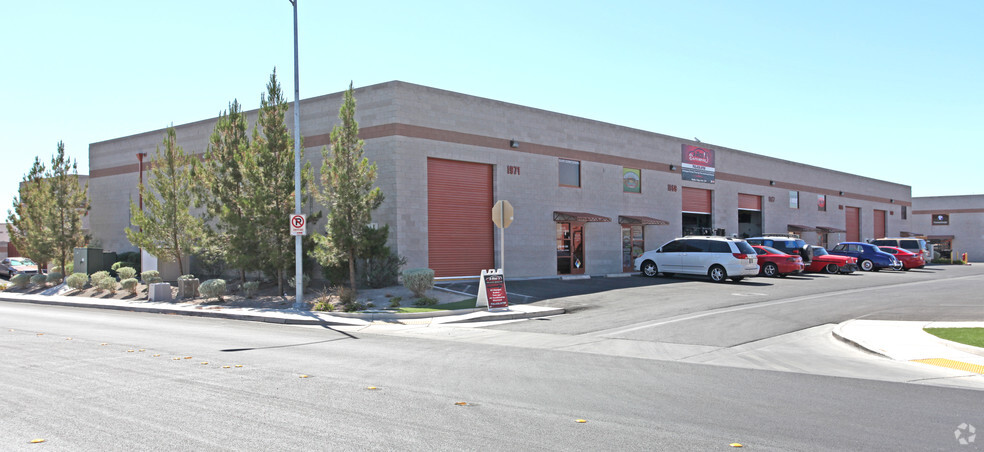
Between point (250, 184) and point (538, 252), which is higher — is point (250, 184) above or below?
above

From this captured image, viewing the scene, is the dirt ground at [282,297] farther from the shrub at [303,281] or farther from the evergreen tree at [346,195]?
the evergreen tree at [346,195]

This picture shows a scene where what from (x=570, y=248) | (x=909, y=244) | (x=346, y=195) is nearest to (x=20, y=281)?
(x=346, y=195)

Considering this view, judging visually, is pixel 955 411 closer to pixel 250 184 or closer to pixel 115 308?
pixel 250 184

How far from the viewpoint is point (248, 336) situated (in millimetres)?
13117

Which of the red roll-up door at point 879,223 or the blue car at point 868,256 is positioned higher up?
the red roll-up door at point 879,223

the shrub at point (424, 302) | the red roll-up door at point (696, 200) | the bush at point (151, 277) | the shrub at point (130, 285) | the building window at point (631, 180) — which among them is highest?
the building window at point (631, 180)

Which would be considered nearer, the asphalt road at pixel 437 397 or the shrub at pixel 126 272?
the asphalt road at pixel 437 397

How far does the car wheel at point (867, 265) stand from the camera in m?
35.0

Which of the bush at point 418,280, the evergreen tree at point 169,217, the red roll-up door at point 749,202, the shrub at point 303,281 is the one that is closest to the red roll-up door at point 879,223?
the red roll-up door at point 749,202

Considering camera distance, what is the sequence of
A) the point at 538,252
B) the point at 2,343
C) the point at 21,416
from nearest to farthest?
the point at 21,416 < the point at 2,343 < the point at 538,252

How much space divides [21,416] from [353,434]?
339cm

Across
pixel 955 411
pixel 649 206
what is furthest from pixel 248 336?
pixel 649 206

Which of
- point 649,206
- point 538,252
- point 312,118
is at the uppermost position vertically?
point 312,118

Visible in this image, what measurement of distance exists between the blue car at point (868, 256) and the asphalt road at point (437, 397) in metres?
26.9
